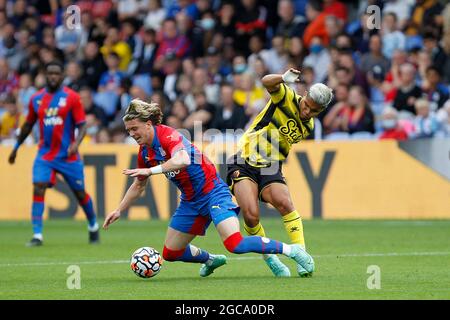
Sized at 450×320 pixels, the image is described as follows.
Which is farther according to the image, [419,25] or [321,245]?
[419,25]

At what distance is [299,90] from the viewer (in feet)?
68.1

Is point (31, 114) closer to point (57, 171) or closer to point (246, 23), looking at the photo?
point (57, 171)

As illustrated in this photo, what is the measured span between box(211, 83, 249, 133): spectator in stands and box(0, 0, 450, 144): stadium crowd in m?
0.03

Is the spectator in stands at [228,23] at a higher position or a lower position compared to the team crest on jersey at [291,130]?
higher

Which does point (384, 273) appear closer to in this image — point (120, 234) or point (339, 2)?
point (120, 234)

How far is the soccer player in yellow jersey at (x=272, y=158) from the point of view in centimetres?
1197

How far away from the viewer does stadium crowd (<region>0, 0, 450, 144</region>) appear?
69.2 feet

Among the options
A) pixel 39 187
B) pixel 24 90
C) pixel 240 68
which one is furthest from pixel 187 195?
pixel 24 90

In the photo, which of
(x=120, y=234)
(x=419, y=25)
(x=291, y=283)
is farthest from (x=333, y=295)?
(x=419, y=25)

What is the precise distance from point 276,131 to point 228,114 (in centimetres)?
967

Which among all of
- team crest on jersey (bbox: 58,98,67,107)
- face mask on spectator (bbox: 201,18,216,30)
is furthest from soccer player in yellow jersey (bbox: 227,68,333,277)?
face mask on spectator (bbox: 201,18,216,30)

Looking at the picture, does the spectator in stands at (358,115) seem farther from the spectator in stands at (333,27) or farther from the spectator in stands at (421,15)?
the spectator in stands at (421,15)

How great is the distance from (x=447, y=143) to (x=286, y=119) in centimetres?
778

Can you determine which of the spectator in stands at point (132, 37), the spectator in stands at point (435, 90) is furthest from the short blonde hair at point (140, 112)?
the spectator in stands at point (132, 37)
